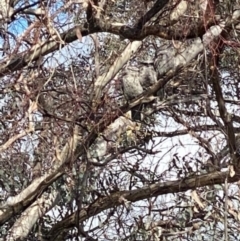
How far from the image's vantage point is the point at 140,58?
444 centimetres

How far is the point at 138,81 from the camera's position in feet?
13.6

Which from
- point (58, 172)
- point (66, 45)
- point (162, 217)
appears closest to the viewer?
point (66, 45)

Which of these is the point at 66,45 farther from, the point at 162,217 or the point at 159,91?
the point at 162,217

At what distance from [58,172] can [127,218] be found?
696 millimetres

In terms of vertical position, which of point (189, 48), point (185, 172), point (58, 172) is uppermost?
point (189, 48)

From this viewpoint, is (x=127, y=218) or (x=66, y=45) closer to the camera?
(x=66, y=45)

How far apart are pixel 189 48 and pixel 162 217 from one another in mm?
1268

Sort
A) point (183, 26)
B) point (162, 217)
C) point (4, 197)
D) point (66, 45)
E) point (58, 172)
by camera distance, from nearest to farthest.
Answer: point (183, 26) < point (66, 45) < point (58, 172) < point (162, 217) < point (4, 197)

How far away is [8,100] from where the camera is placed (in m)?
4.53

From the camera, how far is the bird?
4121 mm

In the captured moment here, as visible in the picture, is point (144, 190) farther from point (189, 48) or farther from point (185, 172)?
point (189, 48)

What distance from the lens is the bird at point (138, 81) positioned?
4121 mm

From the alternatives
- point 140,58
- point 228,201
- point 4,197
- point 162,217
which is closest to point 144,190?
point 162,217

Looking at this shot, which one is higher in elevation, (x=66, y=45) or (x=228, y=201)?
(x=66, y=45)
